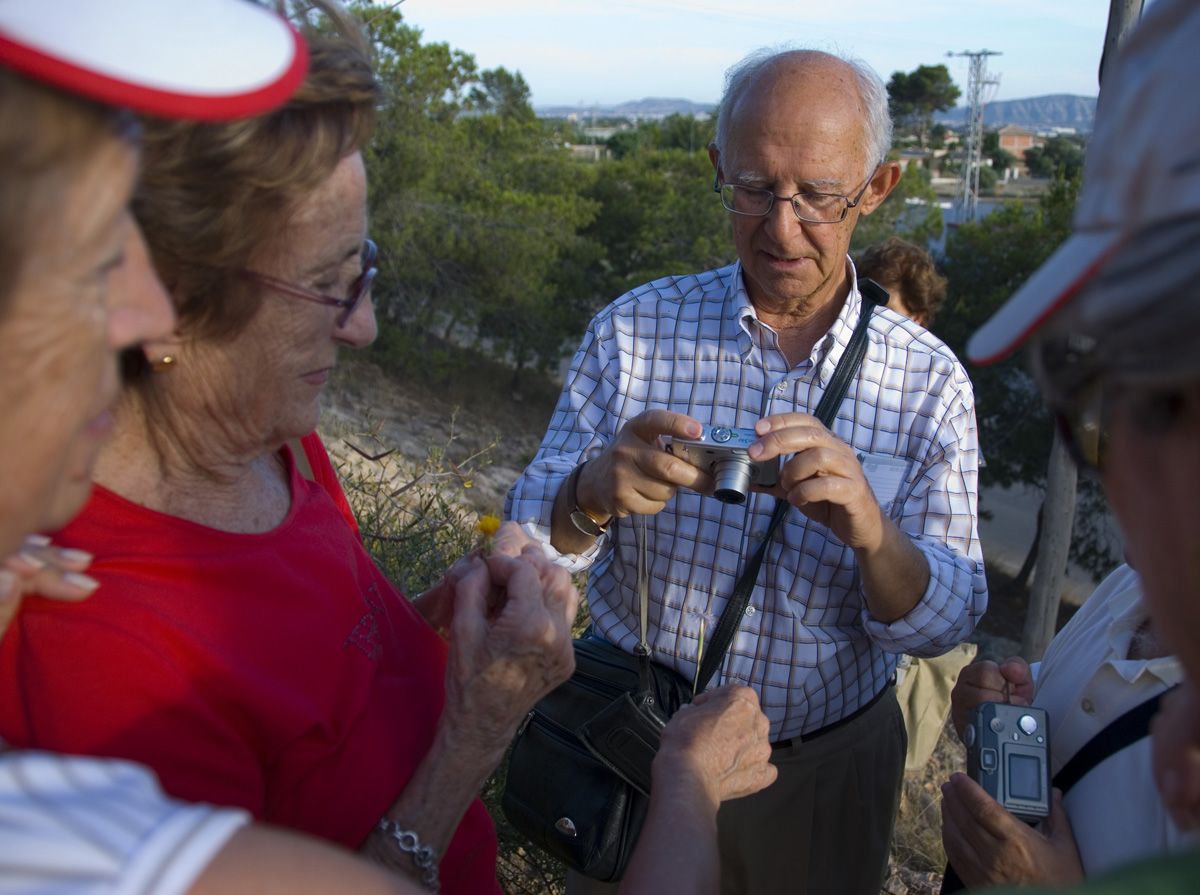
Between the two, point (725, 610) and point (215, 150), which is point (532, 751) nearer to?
point (725, 610)

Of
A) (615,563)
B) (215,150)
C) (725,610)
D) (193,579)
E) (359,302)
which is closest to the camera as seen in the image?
(215,150)

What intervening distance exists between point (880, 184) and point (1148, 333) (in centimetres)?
198

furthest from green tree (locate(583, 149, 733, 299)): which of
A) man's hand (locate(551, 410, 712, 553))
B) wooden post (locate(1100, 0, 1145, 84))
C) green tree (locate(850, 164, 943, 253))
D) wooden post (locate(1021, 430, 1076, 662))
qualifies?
man's hand (locate(551, 410, 712, 553))

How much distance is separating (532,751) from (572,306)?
1484 cm

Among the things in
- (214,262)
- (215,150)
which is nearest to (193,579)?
(214,262)

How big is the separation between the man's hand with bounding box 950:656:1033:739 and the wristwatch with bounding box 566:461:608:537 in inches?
32.9

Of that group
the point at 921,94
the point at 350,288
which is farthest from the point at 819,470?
the point at 921,94

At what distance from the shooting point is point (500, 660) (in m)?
1.63

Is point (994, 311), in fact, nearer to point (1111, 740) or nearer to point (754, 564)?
point (754, 564)

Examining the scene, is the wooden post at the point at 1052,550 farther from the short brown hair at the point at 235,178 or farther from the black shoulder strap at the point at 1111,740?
the short brown hair at the point at 235,178

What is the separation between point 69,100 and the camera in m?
0.82

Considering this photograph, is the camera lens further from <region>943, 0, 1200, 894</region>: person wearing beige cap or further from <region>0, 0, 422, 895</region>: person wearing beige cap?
<region>0, 0, 422, 895</region>: person wearing beige cap

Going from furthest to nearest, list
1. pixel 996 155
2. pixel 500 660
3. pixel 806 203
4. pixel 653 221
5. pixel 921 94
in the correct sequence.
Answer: pixel 996 155 < pixel 921 94 < pixel 653 221 < pixel 806 203 < pixel 500 660

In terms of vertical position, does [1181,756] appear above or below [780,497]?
above
